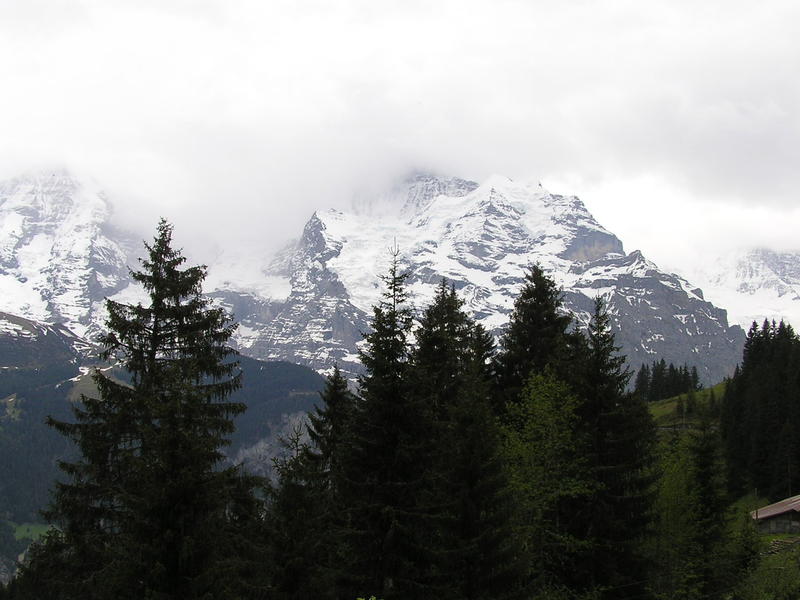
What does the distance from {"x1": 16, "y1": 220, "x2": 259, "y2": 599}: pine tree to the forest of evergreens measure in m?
0.07

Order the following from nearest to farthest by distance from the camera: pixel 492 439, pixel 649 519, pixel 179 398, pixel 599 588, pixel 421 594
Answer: pixel 179 398
pixel 421 594
pixel 492 439
pixel 599 588
pixel 649 519

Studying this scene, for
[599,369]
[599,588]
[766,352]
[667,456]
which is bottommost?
[599,588]

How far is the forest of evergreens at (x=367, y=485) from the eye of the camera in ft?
78.1

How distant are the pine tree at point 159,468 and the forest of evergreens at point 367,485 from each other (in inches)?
2.7

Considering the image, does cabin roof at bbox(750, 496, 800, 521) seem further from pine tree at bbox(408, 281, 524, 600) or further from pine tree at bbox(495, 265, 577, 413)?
pine tree at bbox(408, 281, 524, 600)

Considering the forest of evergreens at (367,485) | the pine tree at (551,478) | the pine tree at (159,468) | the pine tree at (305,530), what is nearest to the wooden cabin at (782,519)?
the forest of evergreens at (367,485)

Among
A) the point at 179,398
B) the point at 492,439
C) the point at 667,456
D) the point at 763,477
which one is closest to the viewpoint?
the point at 179,398

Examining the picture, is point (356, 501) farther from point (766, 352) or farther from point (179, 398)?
point (766, 352)

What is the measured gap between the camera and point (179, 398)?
24625 mm

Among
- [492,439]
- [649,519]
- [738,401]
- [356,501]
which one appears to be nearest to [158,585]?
[356,501]

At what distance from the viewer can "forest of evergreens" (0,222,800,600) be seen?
23.8m

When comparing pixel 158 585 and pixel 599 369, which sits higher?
→ pixel 599 369

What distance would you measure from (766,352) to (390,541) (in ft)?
396

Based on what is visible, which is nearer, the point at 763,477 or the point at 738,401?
the point at 763,477
